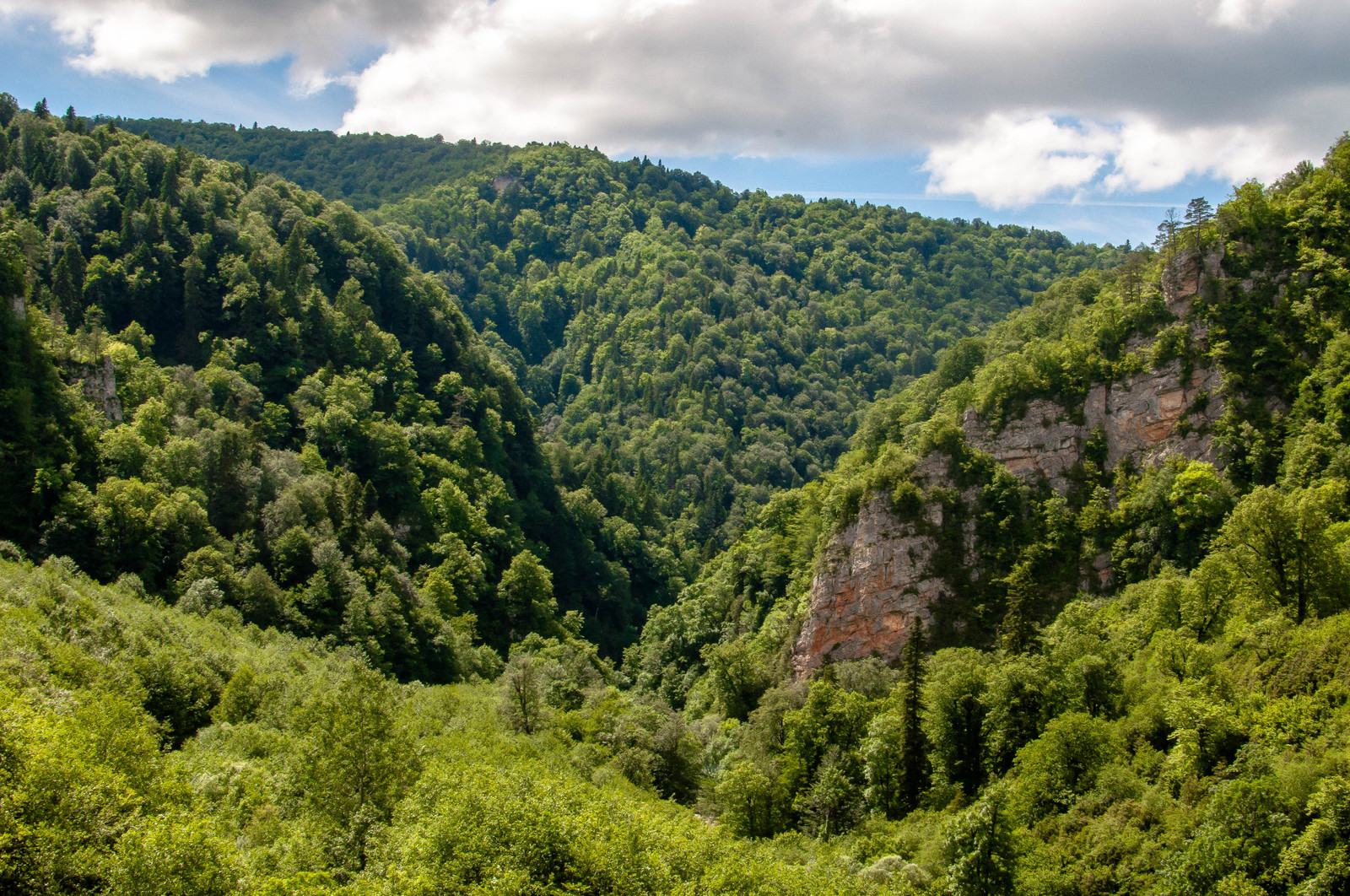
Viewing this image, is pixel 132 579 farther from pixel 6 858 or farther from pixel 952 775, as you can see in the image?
pixel 952 775

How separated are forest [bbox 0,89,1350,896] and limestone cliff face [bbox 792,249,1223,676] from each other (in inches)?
18.5

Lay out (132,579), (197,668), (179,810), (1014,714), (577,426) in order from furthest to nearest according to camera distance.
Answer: (577,426), (132,579), (197,668), (1014,714), (179,810)

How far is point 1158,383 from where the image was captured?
61938 mm

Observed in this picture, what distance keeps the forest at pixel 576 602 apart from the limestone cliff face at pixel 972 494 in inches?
18.5

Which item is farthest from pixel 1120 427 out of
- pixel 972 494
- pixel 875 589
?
pixel 875 589

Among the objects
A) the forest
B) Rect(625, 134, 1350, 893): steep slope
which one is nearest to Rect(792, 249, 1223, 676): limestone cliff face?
Rect(625, 134, 1350, 893): steep slope

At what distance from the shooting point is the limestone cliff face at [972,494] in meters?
61.4

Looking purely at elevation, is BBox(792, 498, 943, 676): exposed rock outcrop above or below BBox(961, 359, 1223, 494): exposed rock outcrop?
below

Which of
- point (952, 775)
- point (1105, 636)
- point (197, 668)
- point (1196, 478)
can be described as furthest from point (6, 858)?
point (1196, 478)

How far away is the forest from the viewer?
29.2 m

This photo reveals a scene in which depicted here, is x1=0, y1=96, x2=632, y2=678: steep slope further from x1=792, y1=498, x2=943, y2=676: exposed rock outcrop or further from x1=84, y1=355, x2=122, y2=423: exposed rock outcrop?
x1=792, y1=498, x2=943, y2=676: exposed rock outcrop

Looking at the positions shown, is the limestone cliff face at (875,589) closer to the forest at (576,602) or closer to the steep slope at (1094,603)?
the steep slope at (1094,603)

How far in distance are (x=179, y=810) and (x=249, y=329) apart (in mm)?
81222

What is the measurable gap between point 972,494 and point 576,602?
59885mm
